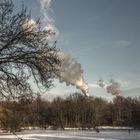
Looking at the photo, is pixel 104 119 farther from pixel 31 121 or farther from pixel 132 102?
pixel 31 121

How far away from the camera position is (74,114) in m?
121

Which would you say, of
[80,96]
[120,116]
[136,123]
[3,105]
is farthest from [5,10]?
[80,96]

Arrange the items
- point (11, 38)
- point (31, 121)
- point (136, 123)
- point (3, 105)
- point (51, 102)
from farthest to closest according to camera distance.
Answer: point (51, 102), point (31, 121), point (136, 123), point (3, 105), point (11, 38)

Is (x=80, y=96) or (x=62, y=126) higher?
(x=80, y=96)

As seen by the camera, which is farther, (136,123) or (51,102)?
(51,102)

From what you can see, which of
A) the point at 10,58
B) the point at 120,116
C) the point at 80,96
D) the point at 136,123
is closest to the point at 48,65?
the point at 10,58

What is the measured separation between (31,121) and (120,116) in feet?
98.9

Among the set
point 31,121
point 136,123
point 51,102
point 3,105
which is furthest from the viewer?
point 51,102

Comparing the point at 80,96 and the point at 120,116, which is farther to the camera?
the point at 80,96

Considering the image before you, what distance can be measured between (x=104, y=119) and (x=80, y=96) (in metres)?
13.2

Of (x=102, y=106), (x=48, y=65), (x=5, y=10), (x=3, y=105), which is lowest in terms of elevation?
(x=3, y=105)

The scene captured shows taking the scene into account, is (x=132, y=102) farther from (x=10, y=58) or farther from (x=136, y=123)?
(x=10, y=58)

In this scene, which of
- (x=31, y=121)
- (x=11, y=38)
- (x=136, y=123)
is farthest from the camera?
(x=31, y=121)

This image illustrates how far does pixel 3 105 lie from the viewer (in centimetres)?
1300
